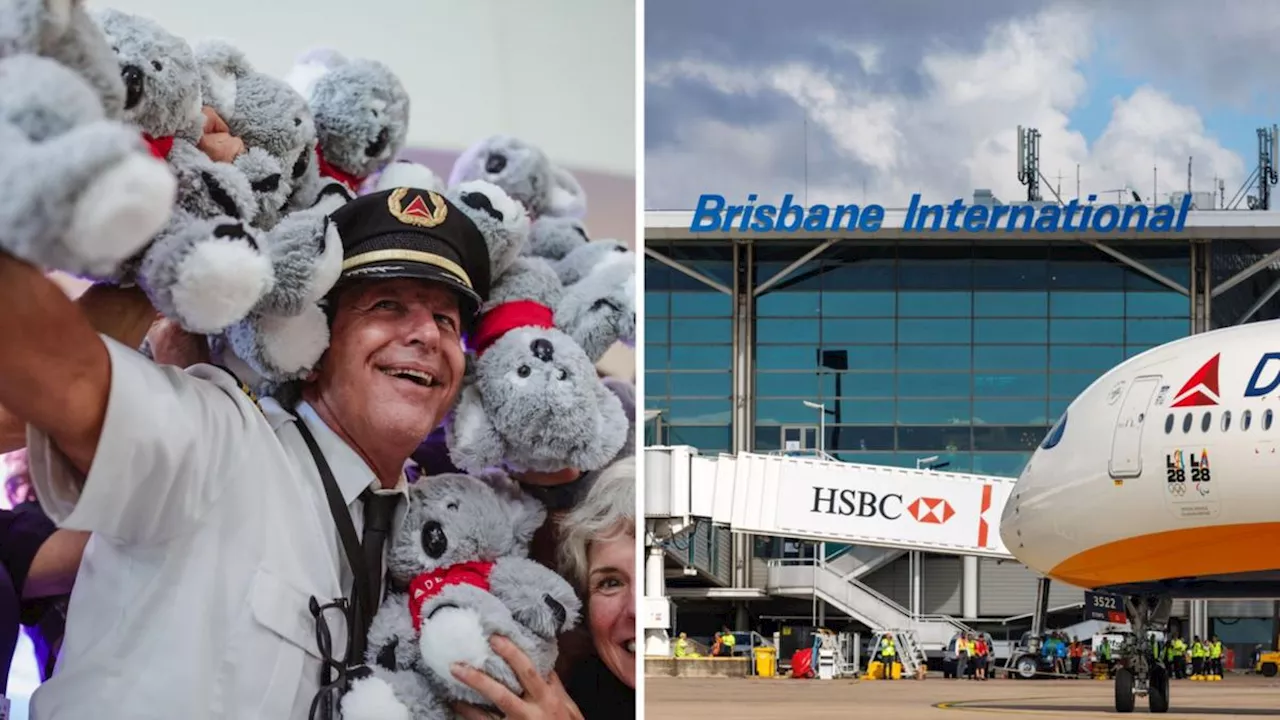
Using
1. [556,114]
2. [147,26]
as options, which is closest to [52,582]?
[147,26]

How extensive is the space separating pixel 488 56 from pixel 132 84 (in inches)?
33.2

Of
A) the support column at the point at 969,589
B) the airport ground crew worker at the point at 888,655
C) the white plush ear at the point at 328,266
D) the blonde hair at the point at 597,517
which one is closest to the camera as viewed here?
the white plush ear at the point at 328,266

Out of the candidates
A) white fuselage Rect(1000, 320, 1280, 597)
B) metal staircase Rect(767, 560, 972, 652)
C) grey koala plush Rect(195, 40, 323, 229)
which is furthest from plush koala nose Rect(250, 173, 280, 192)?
metal staircase Rect(767, 560, 972, 652)

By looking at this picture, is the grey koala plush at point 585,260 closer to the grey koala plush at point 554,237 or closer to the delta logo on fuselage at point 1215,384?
the grey koala plush at point 554,237

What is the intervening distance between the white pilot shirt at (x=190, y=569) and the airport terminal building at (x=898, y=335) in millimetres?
29793

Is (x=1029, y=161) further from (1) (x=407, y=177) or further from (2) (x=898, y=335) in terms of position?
(1) (x=407, y=177)

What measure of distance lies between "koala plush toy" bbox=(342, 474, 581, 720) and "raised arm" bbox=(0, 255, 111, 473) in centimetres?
68

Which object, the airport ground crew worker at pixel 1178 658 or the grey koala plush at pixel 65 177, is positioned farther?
the airport ground crew worker at pixel 1178 658

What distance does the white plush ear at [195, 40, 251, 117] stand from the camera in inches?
111

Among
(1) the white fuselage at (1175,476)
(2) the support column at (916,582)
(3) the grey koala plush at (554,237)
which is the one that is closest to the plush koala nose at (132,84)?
(3) the grey koala plush at (554,237)

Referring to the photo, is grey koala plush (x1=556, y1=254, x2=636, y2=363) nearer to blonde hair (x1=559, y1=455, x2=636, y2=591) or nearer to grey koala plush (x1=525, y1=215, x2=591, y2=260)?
grey koala plush (x1=525, y1=215, x2=591, y2=260)

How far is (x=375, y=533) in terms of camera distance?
2850 mm

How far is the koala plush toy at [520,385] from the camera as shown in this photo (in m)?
2.96

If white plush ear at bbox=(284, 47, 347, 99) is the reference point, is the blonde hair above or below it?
below
